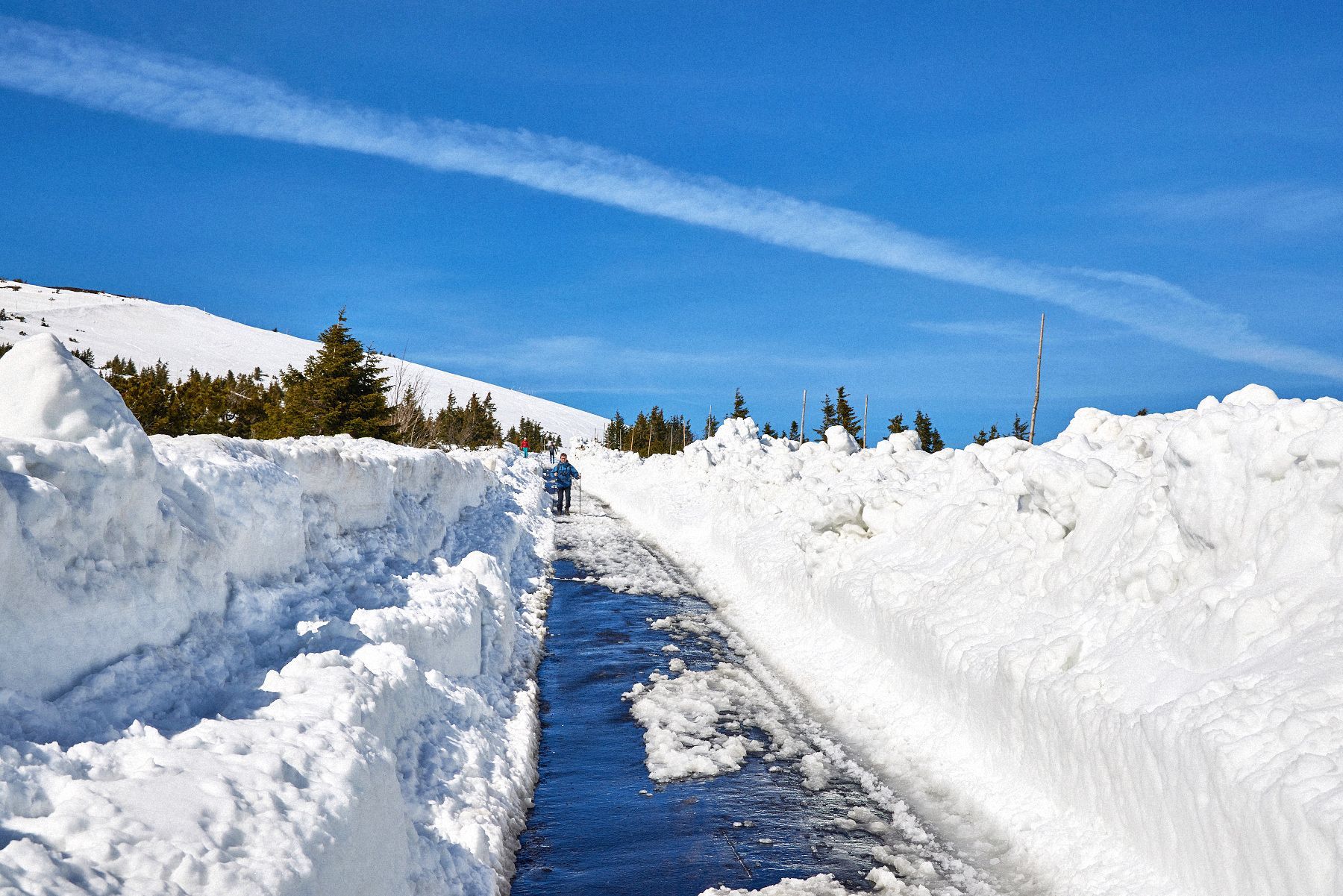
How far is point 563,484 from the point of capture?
31250 millimetres

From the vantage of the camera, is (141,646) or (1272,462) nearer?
(141,646)

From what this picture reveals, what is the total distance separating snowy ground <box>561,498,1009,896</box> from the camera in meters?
6.28

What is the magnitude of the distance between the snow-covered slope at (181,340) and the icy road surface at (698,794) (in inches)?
3431

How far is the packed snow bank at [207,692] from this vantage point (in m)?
3.58

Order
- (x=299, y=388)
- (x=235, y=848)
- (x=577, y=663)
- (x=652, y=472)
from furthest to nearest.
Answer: (x=652, y=472) → (x=299, y=388) → (x=577, y=663) → (x=235, y=848)

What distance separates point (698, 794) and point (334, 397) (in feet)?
71.0

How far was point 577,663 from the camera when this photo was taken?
38.7ft

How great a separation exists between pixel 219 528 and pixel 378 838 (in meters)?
2.75

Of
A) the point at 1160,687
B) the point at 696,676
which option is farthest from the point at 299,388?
the point at 1160,687

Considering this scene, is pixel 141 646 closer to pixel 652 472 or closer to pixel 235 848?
pixel 235 848

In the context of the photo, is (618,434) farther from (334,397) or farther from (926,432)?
(334,397)

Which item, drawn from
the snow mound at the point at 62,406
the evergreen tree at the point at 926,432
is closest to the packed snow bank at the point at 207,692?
the snow mound at the point at 62,406

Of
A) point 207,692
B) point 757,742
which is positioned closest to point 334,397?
point 757,742

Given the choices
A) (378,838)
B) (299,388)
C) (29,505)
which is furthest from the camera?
(299,388)
